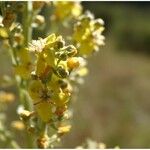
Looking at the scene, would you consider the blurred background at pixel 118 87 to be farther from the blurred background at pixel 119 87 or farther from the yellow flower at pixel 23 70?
the yellow flower at pixel 23 70

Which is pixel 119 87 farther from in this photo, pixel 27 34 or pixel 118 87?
pixel 27 34

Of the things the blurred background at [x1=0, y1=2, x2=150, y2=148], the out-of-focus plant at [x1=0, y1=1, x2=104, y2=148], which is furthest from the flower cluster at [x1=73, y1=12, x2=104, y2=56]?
the blurred background at [x1=0, y1=2, x2=150, y2=148]

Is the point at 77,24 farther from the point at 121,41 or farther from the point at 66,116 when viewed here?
the point at 121,41

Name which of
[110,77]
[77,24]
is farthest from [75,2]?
[110,77]

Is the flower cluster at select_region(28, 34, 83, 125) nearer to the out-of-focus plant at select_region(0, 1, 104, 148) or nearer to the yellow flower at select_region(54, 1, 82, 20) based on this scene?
the out-of-focus plant at select_region(0, 1, 104, 148)

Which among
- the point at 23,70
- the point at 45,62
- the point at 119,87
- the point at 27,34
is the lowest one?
the point at 119,87

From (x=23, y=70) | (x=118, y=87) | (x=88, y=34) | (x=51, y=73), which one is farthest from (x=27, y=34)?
(x=118, y=87)
